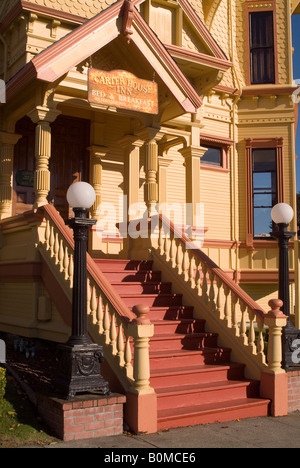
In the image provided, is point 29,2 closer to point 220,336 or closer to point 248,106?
point 248,106

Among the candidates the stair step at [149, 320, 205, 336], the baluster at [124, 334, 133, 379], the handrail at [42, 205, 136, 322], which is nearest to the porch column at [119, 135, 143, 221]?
the handrail at [42, 205, 136, 322]

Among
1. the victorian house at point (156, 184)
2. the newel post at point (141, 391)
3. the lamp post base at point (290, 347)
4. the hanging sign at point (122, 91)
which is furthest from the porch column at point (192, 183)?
the newel post at point (141, 391)

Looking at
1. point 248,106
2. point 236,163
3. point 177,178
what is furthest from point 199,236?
point 248,106

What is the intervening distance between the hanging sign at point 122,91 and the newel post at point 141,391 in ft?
15.6

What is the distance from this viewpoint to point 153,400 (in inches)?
262

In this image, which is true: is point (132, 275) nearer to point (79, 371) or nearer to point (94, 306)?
point (94, 306)

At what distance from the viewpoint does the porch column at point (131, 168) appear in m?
11.9

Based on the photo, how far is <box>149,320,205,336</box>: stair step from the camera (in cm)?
880

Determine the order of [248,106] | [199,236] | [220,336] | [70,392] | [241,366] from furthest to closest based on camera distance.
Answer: [248,106] < [199,236] < [220,336] < [241,366] < [70,392]

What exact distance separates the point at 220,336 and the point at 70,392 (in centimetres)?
334

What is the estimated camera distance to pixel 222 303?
929 cm

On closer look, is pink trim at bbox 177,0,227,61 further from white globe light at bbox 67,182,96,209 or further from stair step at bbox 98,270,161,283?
white globe light at bbox 67,182,96,209

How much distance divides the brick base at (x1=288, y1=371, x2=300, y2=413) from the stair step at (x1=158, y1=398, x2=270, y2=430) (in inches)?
20.1

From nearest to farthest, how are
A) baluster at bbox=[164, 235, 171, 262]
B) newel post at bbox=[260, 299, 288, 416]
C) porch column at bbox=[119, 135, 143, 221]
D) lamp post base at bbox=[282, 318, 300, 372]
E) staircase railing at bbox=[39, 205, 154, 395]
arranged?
1. staircase railing at bbox=[39, 205, 154, 395]
2. newel post at bbox=[260, 299, 288, 416]
3. lamp post base at bbox=[282, 318, 300, 372]
4. baluster at bbox=[164, 235, 171, 262]
5. porch column at bbox=[119, 135, 143, 221]
